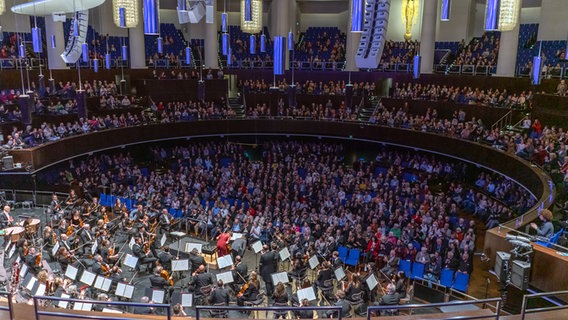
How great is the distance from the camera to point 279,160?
30234 millimetres

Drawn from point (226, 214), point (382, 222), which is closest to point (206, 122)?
point (226, 214)

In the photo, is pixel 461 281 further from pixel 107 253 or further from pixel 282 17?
pixel 282 17

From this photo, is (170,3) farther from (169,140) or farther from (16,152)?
(16,152)

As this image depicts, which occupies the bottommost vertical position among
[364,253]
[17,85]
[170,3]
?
[364,253]

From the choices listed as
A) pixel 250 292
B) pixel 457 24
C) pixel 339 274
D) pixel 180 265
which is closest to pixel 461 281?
pixel 339 274

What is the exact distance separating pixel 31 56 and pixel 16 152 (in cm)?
1039

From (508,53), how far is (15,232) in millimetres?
24229

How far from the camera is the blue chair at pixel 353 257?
16.1 m

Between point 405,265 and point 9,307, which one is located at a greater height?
point 9,307

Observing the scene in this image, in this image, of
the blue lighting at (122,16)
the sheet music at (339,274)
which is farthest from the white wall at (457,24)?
the sheet music at (339,274)

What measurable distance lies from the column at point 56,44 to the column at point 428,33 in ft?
69.2

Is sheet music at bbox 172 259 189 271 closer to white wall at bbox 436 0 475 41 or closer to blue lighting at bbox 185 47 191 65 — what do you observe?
blue lighting at bbox 185 47 191 65

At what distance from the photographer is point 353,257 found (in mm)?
16172

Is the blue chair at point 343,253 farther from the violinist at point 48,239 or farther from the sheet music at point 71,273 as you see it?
the violinist at point 48,239
